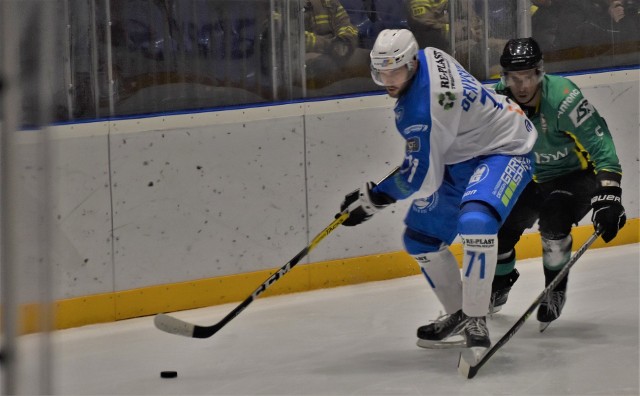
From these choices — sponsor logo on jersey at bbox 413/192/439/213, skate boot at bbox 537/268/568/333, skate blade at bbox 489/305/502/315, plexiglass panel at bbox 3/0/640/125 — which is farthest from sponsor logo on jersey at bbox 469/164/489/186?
plexiglass panel at bbox 3/0/640/125

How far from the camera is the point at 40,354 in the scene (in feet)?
5.46

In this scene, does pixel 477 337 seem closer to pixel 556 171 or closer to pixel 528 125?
pixel 528 125

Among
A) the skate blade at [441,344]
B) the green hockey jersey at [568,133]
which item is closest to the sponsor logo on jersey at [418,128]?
the green hockey jersey at [568,133]

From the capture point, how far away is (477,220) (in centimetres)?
344

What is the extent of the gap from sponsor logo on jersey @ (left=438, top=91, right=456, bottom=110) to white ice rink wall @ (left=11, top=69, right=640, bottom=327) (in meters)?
1.54

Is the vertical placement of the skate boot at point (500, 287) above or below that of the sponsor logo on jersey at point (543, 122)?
below

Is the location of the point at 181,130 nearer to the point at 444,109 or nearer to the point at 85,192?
the point at 85,192

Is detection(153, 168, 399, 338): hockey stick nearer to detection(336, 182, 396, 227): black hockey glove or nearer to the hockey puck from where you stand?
detection(336, 182, 396, 227): black hockey glove

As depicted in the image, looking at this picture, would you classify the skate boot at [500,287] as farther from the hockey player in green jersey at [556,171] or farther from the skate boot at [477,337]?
the skate boot at [477,337]

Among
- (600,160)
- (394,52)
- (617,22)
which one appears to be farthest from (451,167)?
(617,22)

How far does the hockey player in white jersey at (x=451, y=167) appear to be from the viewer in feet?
11.4

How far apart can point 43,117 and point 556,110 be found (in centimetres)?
266

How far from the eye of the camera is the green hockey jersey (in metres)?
3.92

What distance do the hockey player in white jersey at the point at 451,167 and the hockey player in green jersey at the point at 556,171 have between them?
23cm
